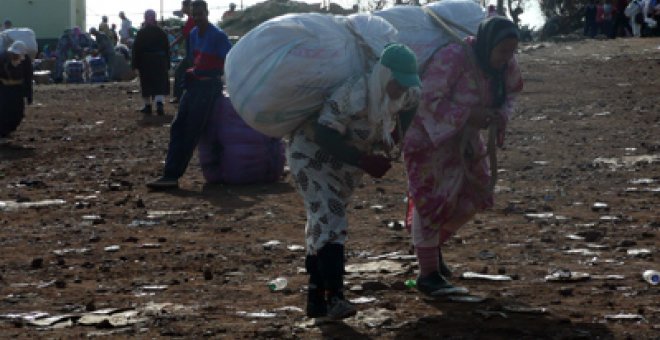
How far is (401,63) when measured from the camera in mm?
5656

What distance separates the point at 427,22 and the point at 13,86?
1074cm

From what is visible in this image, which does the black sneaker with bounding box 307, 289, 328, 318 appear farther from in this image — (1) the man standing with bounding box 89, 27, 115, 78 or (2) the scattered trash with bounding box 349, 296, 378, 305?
(1) the man standing with bounding box 89, 27, 115, 78

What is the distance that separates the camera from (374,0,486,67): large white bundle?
21.2ft

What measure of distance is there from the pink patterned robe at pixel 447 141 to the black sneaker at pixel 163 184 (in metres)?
5.07

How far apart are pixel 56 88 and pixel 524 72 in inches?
433

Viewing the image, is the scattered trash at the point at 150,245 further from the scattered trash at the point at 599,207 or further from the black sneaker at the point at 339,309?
the scattered trash at the point at 599,207

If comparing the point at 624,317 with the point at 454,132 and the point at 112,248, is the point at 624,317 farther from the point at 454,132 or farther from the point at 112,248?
the point at 112,248

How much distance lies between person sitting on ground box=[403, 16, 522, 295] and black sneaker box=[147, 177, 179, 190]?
196 inches

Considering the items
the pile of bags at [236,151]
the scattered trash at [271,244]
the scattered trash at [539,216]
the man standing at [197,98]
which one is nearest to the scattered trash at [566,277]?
the scattered trash at [271,244]

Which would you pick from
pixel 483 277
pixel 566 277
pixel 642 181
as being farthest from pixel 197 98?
pixel 566 277

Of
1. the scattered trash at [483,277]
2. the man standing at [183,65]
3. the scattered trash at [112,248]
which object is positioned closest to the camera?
the scattered trash at [483,277]

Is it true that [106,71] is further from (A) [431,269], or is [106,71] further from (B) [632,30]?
(A) [431,269]

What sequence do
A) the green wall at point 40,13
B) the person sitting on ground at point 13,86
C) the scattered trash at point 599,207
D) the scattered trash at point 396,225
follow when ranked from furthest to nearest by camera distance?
the green wall at point 40,13 → the person sitting on ground at point 13,86 → the scattered trash at point 599,207 → the scattered trash at point 396,225

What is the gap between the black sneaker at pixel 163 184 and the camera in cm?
1145
